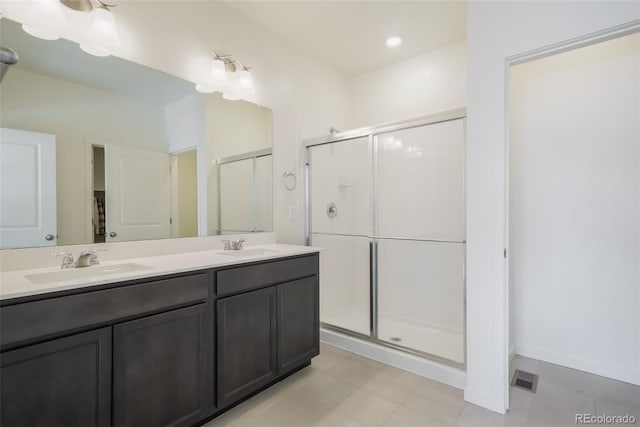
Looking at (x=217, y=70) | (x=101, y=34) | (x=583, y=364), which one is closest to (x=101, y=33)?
(x=101, y=34)

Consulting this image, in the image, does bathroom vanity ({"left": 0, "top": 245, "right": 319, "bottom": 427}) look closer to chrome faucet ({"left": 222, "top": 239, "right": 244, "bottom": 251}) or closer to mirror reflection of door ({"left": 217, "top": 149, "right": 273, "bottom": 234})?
chrome faucet ({"left": 222, "top": 239, "right": 244, "bottom": 251})

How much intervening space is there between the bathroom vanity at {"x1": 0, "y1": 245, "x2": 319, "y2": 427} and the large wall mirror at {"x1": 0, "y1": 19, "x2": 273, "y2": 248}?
0.34 metres

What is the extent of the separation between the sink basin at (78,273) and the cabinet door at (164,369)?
1.00 ft

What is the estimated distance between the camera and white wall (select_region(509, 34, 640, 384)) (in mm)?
2168

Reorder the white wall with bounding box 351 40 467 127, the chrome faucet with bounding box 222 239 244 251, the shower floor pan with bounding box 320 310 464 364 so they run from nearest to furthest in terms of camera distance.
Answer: the chrome faucet with bounding box 222 239 244 251 → the shower floor pan with bounding box 320 310 464 364 → the white wall with bounding box 351 40 467 127

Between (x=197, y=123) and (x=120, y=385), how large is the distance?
172 cm

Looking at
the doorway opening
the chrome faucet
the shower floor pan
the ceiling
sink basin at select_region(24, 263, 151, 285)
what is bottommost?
the shower floor pan

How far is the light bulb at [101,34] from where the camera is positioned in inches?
67.2

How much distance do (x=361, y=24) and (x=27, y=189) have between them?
265 cm

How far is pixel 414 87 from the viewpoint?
329 centimetres

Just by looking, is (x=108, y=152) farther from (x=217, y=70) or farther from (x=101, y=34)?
(x=217, y=70)

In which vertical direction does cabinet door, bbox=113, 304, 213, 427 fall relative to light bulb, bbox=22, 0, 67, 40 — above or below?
below

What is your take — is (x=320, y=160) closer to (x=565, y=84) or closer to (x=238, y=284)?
(x=238, y=284)

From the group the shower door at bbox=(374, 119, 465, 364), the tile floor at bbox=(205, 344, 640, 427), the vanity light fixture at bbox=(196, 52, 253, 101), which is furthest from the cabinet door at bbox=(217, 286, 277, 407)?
the vanity light fixture at bbox=(196, 52, 253, 101)
